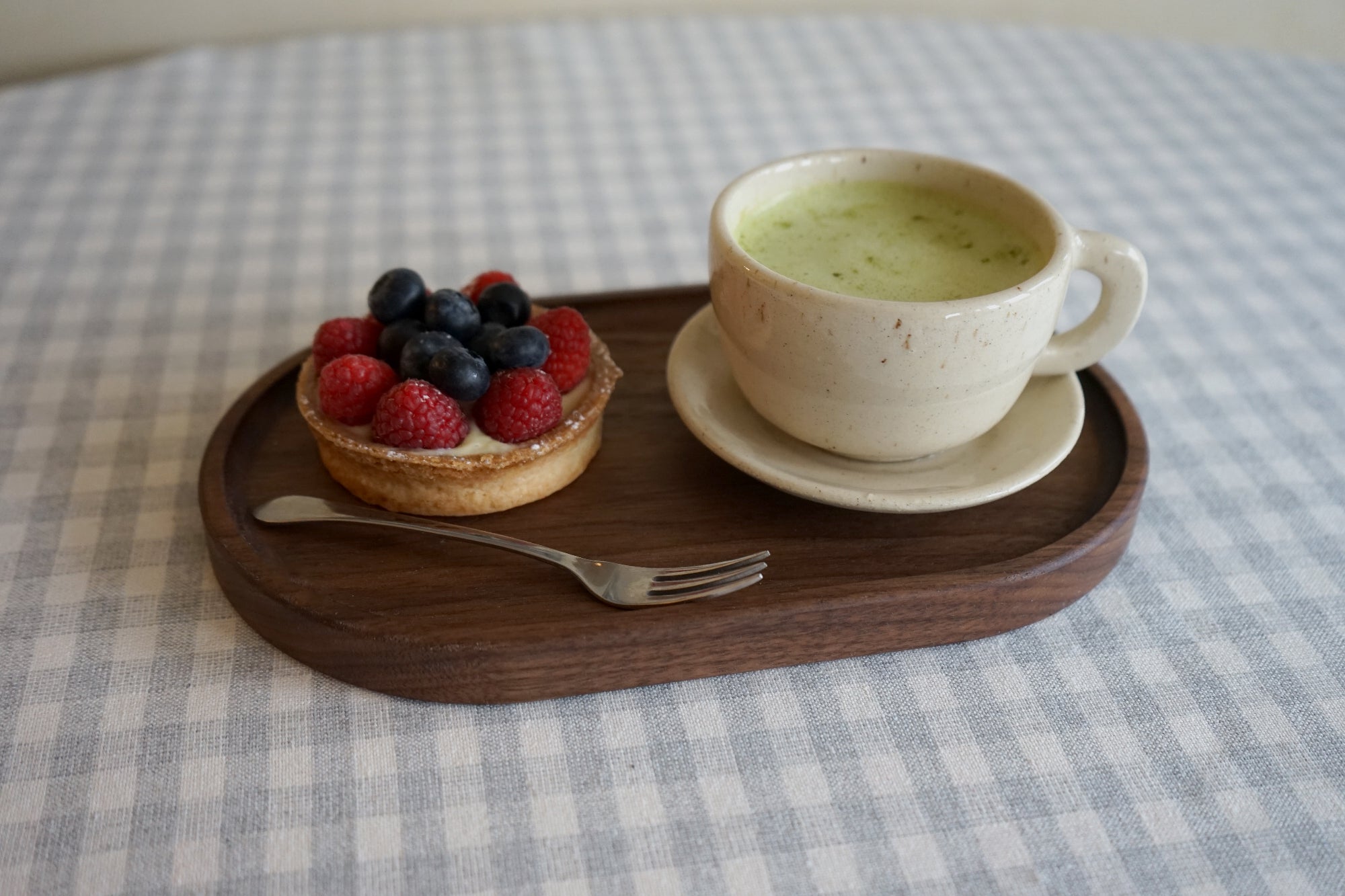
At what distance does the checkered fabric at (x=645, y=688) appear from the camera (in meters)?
0.77

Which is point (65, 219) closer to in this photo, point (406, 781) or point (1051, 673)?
point (406, 781)

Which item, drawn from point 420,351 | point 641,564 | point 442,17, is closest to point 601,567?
point 641,564

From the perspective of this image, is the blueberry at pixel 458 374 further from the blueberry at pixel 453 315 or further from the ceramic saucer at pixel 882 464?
the ceramic saucer at pixel 882 464

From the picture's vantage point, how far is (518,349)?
0.99 metres

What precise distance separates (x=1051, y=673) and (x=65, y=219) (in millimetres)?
1539

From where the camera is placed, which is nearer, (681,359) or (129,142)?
(681,359)

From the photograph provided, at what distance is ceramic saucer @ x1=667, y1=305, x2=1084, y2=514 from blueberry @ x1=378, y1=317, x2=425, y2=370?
0.26 meters

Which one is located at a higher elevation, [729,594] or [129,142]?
[729,594]

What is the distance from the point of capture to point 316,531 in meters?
0.96

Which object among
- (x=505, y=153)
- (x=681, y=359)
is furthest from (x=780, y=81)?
(x=681, y=359)

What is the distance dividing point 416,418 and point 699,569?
0.92 ft

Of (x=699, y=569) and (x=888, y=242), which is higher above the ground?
(x=888, y=242)

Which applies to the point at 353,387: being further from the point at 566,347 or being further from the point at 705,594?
the point at 705,594

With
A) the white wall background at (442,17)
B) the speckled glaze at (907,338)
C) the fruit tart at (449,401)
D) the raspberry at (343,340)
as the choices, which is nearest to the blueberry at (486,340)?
the fruit tart at (449,401)
